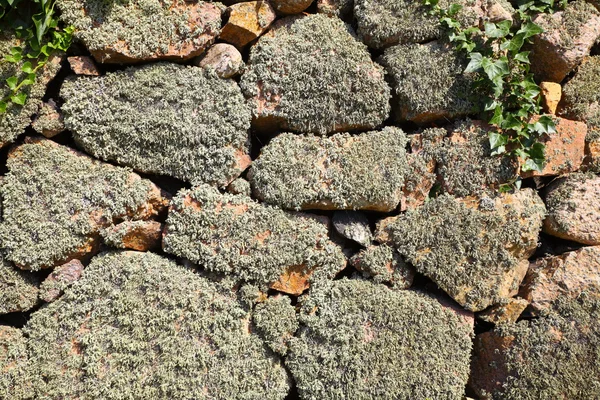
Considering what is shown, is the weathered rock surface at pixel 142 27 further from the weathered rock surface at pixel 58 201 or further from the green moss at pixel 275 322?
the green moss at pixel 275 322

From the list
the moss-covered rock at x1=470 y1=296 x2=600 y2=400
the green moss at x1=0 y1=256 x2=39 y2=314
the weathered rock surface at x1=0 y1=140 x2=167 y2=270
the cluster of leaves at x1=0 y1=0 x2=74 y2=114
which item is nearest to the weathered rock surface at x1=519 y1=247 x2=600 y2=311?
the moss-covered rock at x1=470 y1=296 x2=600 y2=400

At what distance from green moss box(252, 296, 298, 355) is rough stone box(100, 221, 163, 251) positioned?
0.67m

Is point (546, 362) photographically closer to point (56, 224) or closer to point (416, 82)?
point (416, 82)

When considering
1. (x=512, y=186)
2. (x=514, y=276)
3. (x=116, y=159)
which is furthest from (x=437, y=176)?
(x=116, y=159)

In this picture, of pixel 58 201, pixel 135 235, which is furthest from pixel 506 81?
pixel 58 201

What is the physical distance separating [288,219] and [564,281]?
1.55m

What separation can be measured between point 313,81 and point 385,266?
109 cm

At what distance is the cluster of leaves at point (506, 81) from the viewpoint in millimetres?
2762

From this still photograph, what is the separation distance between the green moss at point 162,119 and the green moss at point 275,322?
71cm

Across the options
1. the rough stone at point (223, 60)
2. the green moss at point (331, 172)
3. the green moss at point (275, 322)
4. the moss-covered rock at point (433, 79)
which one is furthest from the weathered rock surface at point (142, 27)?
the green moss at point (275, 322)

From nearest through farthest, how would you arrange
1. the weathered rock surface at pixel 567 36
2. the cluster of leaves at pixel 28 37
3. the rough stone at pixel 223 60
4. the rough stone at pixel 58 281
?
the cluster of leaves at pixel 28 37
the rough stone at pixel 58 281
the rough stone at pixel 223 60
the weathered rock surface at pixel 567 36

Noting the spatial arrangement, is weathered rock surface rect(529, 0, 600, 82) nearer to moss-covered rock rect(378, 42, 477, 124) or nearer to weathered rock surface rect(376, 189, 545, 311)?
moss-covered rock rect(378, 42, 477, 124)

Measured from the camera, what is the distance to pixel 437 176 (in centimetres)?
289

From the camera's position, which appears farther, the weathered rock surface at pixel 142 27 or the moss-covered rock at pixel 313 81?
the moss-covered rock at pixel 313 81
